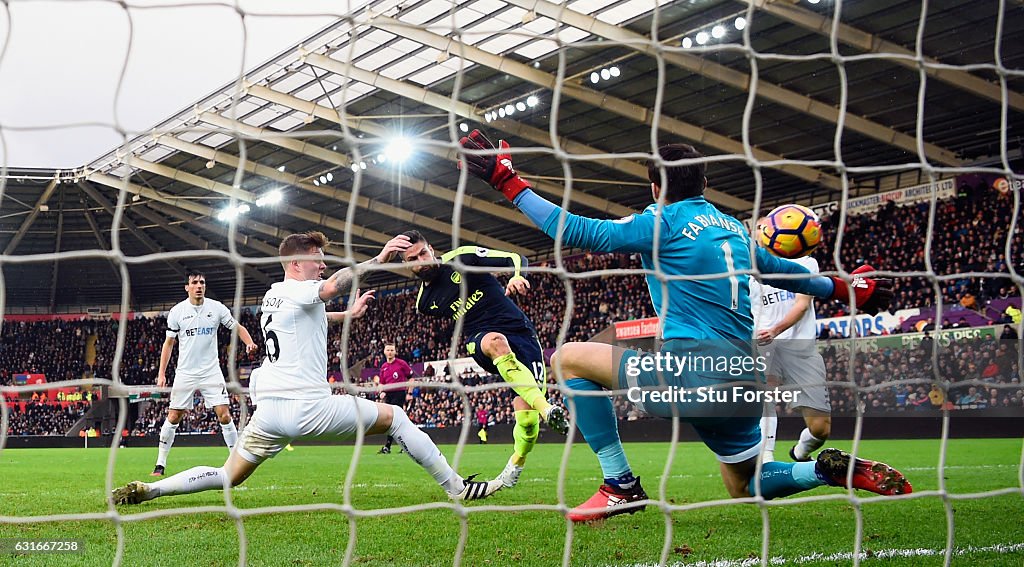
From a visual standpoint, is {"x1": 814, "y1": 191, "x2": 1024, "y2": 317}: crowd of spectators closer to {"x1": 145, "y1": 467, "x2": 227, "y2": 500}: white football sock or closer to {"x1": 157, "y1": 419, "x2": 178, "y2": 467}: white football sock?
A: {"x1": 157, "y1": 419, "x2": 178, "y2": 467}: white football sock

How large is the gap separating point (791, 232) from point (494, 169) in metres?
2.47

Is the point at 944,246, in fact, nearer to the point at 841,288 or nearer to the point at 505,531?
the point at 841,288

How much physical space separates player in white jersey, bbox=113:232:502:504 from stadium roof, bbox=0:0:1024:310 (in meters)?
5.79

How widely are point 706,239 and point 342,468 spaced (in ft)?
25.6

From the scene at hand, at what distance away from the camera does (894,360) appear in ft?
60.8

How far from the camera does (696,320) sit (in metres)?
3.85

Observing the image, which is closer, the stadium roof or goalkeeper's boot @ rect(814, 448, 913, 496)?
goalkeeper's boot @ rect(814, 448, 913, 496)

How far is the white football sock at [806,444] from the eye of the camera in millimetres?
6793

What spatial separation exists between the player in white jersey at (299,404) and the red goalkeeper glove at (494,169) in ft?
4.18

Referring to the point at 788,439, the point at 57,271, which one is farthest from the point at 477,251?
the point at 57,271

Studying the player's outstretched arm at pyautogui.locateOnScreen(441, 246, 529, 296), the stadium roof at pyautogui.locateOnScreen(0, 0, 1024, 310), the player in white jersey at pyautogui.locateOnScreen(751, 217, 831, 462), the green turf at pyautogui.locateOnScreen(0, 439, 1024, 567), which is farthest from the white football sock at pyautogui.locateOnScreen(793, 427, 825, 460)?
the stadium roof at pyautogui.locateOnScreen(0, 0, 1024, 310)

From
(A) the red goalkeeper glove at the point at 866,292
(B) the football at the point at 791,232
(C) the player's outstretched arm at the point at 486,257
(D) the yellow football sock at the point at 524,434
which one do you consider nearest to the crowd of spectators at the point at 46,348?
(C) the player's outstretched arm at the point at 486,257

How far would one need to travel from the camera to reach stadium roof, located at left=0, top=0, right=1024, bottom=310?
17062mm

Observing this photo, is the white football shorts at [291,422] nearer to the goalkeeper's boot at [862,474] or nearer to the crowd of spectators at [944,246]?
the goalkeeper's boot at [862,474]
